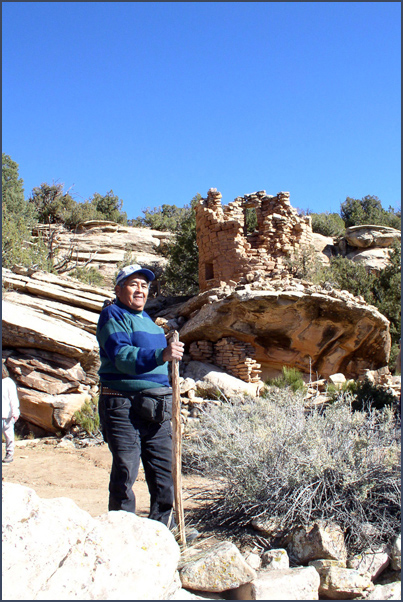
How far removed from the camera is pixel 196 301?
12188 millimetres

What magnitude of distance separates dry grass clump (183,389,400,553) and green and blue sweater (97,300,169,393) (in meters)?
1.24

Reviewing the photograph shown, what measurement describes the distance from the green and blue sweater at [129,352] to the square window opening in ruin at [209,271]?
943 cm

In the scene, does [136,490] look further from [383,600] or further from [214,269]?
[214,269]

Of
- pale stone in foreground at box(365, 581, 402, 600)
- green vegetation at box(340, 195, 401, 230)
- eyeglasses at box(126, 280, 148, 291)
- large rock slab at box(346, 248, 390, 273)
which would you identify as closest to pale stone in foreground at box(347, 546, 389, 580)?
pale stone in foreground at box(365, 581, 402, 600)

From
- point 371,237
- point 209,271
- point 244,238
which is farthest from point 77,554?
point 371,237

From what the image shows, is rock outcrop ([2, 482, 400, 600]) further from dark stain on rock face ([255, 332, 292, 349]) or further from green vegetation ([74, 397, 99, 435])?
dark stain on rock face ([255, 332, 292, 349])

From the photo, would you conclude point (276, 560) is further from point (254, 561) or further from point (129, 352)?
point (129, 352)

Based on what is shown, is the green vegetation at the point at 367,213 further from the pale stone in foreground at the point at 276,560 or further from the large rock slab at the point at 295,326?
the pale stone in foreground at the point at 276,560

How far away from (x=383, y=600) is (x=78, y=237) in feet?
65.3

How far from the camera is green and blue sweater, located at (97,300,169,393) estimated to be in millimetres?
3197

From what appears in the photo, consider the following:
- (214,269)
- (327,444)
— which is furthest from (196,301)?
(327,444)

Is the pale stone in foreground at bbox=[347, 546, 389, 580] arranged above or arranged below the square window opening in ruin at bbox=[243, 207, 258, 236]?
below

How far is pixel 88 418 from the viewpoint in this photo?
336 inches

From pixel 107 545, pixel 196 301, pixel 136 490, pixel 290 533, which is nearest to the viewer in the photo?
pixel 107 545
